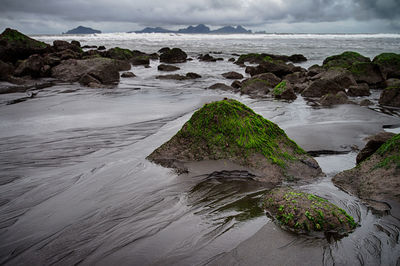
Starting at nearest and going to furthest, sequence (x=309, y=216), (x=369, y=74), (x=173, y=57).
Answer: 1. (x=309, y=216)
2. (x=369, y=74)
3. (x=173, y=57)

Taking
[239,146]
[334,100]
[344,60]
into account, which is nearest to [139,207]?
[239,146]

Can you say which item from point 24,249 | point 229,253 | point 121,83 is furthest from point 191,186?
point 121,83

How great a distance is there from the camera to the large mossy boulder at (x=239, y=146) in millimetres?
3865

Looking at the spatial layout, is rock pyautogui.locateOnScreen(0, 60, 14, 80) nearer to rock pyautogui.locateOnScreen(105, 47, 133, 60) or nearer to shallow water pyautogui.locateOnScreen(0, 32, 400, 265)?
shallow water pyautogui.locateOnScreen(0, 32, 400, 265)

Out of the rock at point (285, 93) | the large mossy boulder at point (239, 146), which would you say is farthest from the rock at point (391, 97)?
the large mossy boulder at point (239, 146)

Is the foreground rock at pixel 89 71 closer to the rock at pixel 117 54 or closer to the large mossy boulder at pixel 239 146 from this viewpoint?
the rock at pixel 117 54

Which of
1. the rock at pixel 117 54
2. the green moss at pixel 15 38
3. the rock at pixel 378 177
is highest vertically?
the green moss at pixel 15 38

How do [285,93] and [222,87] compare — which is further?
[222,87]

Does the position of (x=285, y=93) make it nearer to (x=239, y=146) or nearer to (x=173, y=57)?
(x=239, y=146)

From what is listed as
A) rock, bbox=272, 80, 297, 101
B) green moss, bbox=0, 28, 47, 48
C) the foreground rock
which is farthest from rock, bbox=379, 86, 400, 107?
green moss, bbox=0, 28, 47, 48

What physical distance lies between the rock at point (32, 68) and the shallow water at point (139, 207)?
25.7 feet

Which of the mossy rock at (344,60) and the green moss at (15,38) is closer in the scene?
the green moss at (15,38)

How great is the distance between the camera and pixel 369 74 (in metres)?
12.8

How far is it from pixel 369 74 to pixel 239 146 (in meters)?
11.8
